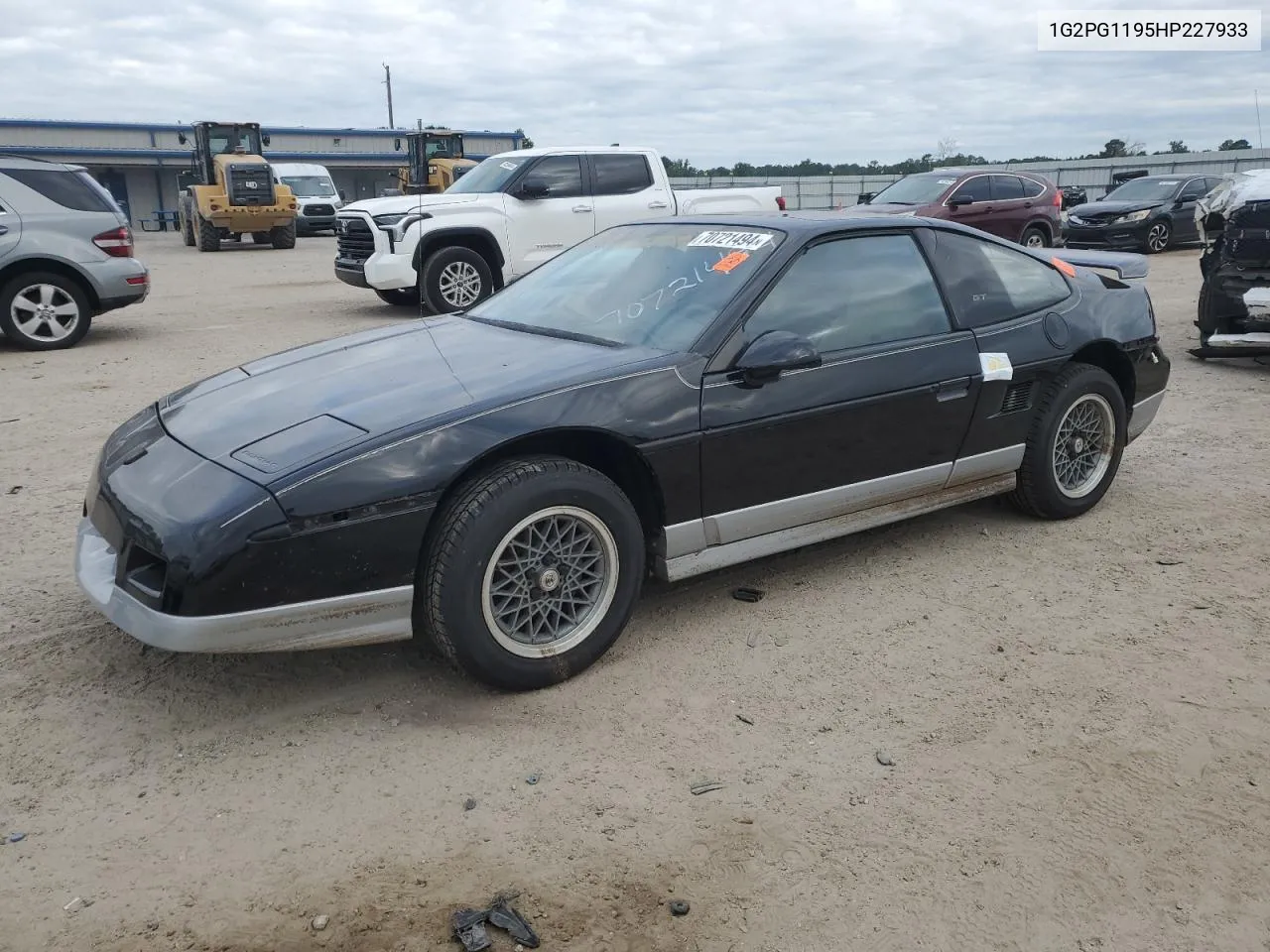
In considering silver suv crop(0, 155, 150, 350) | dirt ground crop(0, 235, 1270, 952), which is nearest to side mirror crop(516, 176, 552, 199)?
silver suv crop(0, 155, 150, 350)

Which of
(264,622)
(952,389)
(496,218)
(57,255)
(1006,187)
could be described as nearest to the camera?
(264,622)

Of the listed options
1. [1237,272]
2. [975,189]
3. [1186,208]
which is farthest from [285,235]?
[1237,272]

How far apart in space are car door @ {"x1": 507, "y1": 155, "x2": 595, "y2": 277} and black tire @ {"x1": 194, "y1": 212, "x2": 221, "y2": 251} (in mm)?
15641

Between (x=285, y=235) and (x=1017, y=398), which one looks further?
(x=285, y=235)

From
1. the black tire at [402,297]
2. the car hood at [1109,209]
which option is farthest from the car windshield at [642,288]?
the car hood at [1109,209]

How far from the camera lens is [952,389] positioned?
4.38 meters

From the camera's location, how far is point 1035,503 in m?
4.95

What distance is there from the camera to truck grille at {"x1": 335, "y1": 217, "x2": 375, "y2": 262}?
12.1 m

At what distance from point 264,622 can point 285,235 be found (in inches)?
990

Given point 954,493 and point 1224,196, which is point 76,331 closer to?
point 954,493

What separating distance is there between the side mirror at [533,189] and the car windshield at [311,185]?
72.3ft

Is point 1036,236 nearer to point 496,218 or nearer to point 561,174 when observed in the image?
point 561,174

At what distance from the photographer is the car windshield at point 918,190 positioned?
16.2 meters

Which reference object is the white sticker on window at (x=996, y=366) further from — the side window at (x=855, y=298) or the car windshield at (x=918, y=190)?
the car windshield at (x=918, y=190)
